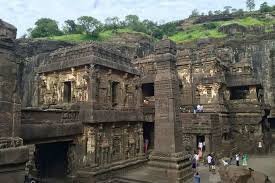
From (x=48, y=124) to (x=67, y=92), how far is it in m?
5.35

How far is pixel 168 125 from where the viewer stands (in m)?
11.3

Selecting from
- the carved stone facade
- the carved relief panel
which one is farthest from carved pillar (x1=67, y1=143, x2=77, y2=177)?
the carved relief panel

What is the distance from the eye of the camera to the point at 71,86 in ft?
50.4

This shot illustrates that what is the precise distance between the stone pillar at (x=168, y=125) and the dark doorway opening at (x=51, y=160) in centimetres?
553

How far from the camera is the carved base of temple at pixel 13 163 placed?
4603 mm

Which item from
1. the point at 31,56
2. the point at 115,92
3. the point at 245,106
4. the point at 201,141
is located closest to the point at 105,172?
the point at 115,92

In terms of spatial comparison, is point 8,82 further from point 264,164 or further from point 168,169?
point 264,164

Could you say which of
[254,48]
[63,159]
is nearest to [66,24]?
[254,48]

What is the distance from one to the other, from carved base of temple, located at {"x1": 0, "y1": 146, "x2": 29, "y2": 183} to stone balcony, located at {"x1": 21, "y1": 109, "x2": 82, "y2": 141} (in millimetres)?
4803

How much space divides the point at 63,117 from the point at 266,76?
94.1 ft

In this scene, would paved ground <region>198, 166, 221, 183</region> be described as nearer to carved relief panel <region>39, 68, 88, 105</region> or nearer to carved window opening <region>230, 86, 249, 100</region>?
carved relief panel <region>39, 68, 88, 105</region>

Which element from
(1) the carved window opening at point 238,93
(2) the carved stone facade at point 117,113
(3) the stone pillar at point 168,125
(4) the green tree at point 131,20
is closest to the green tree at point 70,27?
(4) the green tree at point 131,20

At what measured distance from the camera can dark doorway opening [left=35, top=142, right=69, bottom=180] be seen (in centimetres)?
1444

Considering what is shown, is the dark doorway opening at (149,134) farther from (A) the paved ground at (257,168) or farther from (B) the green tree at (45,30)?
(B) the green tree at (45,30)
